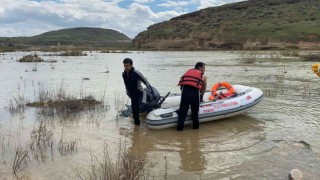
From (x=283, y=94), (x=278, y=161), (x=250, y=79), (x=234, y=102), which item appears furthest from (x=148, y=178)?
(x=250, y=79)

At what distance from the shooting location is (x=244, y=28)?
5391 cm

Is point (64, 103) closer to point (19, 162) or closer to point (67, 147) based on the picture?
point (67, 147)

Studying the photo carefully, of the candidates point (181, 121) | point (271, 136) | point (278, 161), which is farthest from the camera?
point (181, 121)

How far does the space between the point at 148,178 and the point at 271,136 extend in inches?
142

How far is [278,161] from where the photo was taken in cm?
646

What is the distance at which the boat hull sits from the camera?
883 centimetres

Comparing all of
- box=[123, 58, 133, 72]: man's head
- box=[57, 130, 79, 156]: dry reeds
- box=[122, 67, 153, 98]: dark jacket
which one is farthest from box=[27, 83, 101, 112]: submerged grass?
box=[57, 130, 79, 156]: dry reeds

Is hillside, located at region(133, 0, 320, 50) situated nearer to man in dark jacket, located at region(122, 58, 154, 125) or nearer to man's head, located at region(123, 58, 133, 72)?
man in dark jacket, located at region(122, 58, 154, 125)

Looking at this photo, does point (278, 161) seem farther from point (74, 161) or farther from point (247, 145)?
point (74, 161)

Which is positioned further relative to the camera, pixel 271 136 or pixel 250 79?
pixel 250 79

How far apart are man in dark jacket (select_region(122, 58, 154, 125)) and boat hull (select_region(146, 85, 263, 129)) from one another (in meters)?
0.45

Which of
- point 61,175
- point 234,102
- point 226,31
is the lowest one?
Result: point 61,175

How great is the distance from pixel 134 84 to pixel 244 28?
47.5 m

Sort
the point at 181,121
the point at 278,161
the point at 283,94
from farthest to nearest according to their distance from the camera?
the point at 283,94, the point at 181,121, the point at 278,161
